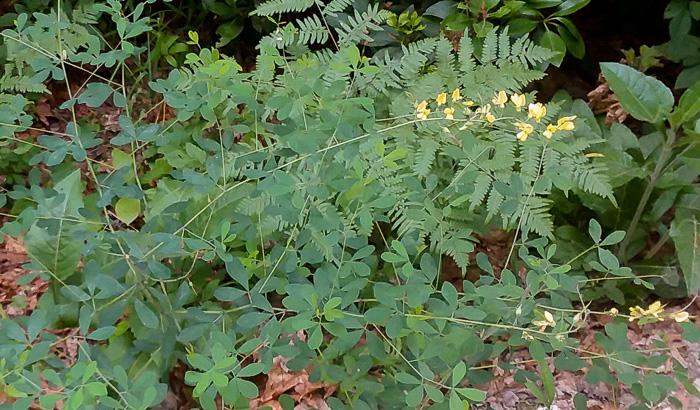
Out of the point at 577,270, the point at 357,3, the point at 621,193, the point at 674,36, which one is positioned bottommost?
the point at 577,270

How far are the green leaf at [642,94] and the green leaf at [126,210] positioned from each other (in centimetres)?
111

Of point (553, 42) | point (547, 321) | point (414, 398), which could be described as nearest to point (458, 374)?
point (414, 398)

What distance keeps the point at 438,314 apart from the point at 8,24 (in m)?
1.70

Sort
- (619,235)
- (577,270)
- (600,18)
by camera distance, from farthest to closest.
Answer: (600,18) < (577,270) < (619,235)

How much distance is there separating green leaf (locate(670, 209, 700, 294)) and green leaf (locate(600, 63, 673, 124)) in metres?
0.24

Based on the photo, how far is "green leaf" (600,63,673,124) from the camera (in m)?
1.15

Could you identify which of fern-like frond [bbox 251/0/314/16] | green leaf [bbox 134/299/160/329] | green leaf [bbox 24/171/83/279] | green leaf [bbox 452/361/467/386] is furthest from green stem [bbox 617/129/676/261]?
green leaf [bbox 24/171/83/279]

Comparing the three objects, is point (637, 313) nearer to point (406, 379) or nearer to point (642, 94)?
point (406, 379)

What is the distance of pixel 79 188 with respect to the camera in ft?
3.51

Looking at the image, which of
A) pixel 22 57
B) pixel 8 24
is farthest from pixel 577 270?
pixel 8 24

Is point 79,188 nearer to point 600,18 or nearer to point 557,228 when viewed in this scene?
point 557,228

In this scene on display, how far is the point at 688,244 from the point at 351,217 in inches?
31.0

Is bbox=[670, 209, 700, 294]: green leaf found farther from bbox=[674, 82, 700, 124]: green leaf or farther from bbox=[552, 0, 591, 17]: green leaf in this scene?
bbox=[552, 0, 591, 17]: green leaf

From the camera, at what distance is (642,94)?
1.16m
